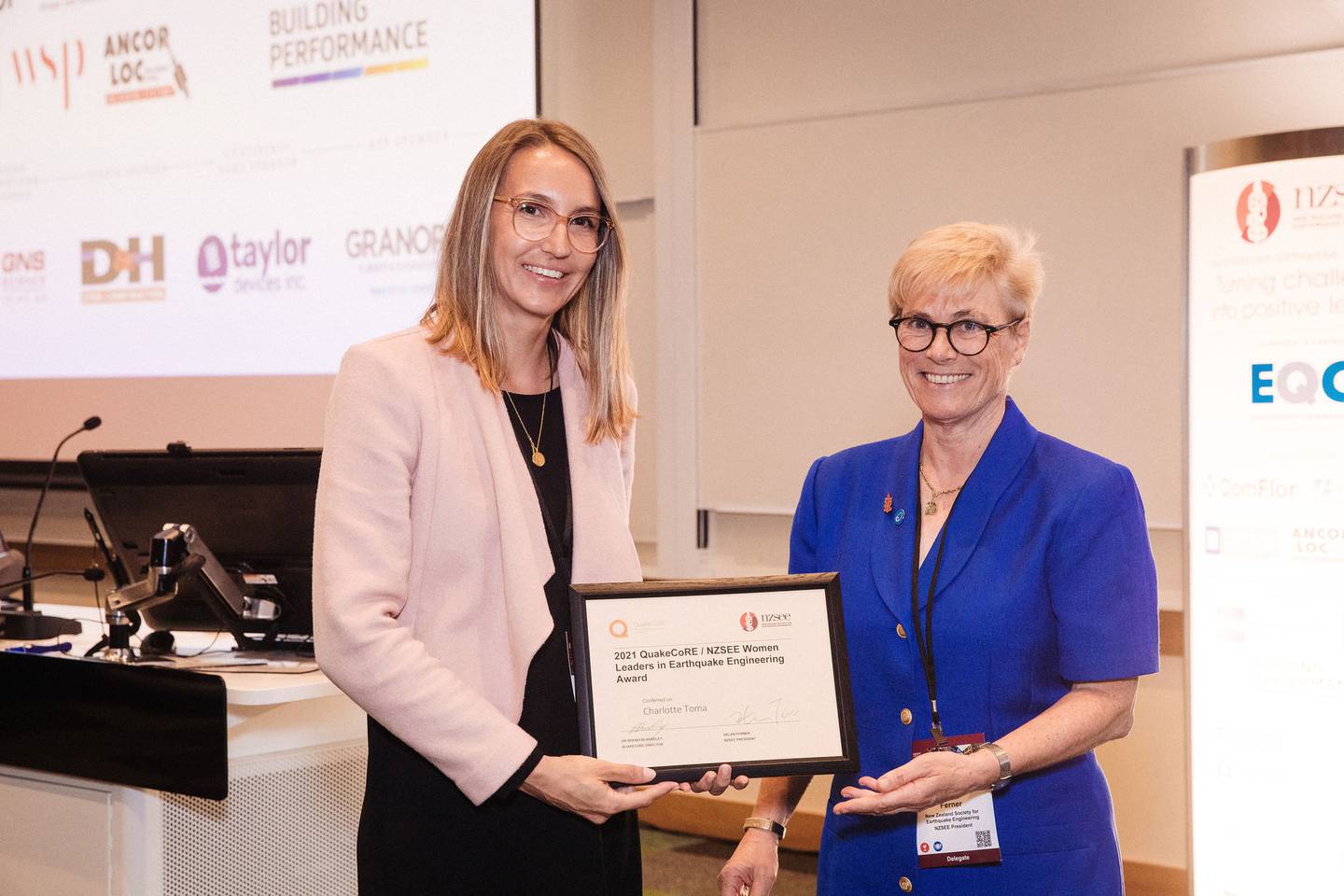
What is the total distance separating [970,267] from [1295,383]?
1506 millimetres

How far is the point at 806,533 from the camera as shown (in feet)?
6.18

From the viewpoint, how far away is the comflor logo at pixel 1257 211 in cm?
285

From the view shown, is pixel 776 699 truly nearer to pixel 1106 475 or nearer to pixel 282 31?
pixel 1106 475

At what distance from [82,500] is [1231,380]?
4635mm

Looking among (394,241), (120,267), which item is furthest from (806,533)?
(120,267)

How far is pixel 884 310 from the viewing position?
4.25 meters

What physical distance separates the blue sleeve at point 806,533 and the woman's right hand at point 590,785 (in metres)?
0.43

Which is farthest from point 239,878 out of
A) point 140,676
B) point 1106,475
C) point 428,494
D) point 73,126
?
point 73,126

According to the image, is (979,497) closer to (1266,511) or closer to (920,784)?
(920,784)

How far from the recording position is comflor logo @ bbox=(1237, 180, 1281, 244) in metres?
2.85

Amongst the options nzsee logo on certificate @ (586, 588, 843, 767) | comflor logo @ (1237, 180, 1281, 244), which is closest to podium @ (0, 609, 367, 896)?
nzsee logo on certificate @ (586, 588, 843, 767)

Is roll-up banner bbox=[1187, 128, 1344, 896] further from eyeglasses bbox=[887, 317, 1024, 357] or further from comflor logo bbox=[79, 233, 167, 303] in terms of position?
comflor logo bbox=[79, 233, 167, 303]

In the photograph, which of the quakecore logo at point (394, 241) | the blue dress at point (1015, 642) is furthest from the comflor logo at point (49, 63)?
the blue dress at point (1015, 642)
